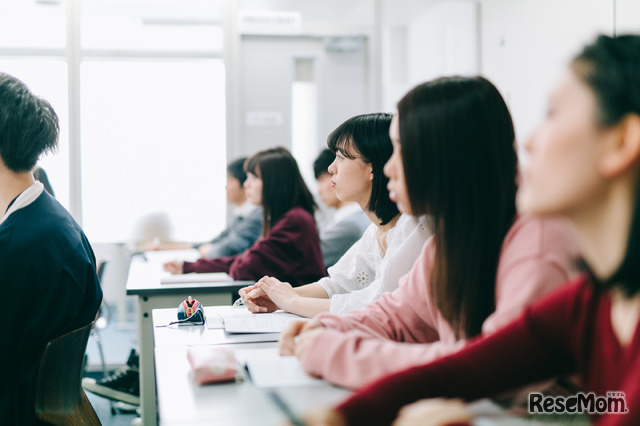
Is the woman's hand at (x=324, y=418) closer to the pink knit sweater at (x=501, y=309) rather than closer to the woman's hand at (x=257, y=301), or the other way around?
the pink knit sweater at (x=501, y=309)

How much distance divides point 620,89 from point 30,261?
1.49m

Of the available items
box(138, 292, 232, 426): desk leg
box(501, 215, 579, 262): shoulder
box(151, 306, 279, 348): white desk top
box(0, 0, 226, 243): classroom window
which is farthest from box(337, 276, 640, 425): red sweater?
box(0, 0, 226, 243): classroom window

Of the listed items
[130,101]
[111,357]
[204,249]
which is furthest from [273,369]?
[130,101]

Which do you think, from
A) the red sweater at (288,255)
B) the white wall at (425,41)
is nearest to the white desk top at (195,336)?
the red sweater at (288,255)

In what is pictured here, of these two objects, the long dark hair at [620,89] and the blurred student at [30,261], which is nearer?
the long dark hair at [620,89]

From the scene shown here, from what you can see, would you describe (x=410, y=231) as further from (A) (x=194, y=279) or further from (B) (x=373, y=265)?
(A) (x=194, y=279)

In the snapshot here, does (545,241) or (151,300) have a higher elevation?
(545,241)

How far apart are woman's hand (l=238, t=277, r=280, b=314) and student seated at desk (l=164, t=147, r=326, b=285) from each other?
948 mm

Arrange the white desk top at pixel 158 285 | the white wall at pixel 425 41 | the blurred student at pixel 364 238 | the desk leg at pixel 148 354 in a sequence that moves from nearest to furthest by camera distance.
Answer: the blurred student at pixel 364 238 → the desk leg at pixel 148 354 → the white desk top at pixel 158 285 → the white wall at pixel 425 41

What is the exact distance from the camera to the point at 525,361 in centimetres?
100

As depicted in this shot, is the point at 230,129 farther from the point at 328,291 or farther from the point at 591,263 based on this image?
the point at 591,263

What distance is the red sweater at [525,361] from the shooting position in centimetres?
91

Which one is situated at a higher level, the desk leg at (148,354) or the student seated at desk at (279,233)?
the student seated at desk at (279,233)

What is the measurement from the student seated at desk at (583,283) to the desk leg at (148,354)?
6.39ft
